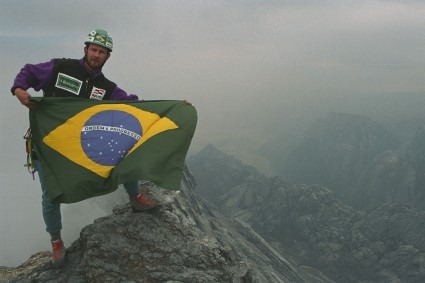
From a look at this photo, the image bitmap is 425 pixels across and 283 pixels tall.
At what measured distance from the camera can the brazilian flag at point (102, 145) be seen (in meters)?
8.16

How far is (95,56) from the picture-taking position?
8.50 meters

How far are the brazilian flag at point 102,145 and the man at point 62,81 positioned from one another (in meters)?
0.28

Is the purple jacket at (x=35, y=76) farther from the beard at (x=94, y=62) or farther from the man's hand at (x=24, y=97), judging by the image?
the beard at (x=94, y=62)

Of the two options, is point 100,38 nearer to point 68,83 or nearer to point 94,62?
point 94,62

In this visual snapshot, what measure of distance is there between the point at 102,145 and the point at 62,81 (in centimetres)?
201

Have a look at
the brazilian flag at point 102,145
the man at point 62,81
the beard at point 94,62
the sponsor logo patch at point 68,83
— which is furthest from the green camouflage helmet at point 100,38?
the brazilian flag at point 102,145

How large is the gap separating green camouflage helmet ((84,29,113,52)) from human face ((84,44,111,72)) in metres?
0.12

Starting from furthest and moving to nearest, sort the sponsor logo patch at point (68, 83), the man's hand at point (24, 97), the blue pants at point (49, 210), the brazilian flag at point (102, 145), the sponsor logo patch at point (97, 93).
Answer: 1. the sponsor logo patch at point (97, 93)
2. the sponsor logo patch at point (68, 83)
3. the blue pants at point (49, 210)
4. the brazilian flag at point (102, 145)
5. the man's hand at point (24, 97)

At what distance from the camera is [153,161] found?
8.36 meters

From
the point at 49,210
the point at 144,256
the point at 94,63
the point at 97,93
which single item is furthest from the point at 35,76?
the point at 144,256

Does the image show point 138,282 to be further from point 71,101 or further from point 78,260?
point 71,101

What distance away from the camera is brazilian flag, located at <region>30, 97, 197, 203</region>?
816 centimetres

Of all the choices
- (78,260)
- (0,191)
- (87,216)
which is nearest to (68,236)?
(87,216)

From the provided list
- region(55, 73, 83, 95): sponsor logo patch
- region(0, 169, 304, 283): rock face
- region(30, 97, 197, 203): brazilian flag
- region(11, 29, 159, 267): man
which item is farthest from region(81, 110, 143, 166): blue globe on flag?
region(0, 169, 304, 283): rock face
